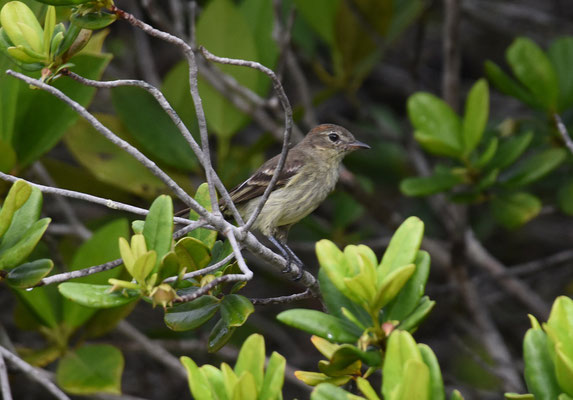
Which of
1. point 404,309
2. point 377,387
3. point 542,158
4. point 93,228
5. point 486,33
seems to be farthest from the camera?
point 486,33

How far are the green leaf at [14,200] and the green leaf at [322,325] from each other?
90 centimetres

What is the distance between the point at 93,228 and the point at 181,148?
33.8 inches

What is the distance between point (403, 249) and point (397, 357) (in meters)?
0.37

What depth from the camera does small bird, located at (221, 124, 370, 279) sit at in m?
4.76

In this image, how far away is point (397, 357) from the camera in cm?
199

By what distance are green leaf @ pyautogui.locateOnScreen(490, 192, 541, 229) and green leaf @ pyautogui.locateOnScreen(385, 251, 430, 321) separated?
8.83 feet

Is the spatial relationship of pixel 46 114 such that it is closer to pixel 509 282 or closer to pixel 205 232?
pixel 205 232

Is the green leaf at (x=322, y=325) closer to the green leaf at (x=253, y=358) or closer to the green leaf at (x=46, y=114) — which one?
the green leaf at (x=253, y=358)

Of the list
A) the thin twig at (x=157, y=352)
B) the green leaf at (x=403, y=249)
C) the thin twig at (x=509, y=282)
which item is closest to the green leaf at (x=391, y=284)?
the green leaf at (x=403, y=249)

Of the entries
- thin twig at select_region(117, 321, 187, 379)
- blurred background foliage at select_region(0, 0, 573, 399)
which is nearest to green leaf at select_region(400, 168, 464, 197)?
blurred background foliage at select_region(0, 0, 573, 399)

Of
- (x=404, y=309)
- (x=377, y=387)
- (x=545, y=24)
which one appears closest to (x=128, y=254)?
(x=404, y=309)

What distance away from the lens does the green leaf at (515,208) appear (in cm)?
474

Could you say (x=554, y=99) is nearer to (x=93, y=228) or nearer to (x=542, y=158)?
(x=542, y=158)

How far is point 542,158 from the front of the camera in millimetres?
4406
